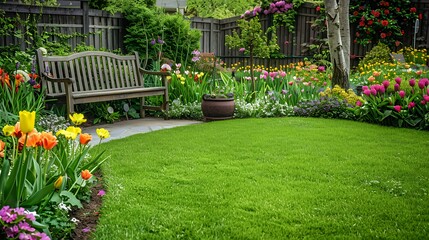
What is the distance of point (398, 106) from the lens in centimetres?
643

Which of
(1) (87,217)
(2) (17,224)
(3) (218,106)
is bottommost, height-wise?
(1) (87,217)

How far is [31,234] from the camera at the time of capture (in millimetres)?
2146

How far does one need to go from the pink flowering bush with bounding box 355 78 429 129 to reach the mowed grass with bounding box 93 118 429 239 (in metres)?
0.49

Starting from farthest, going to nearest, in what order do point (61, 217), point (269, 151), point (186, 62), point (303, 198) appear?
point (186, 62) → point (269, 151) → point (303, 198) → point (61, 217)

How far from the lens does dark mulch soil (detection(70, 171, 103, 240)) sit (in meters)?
2.75

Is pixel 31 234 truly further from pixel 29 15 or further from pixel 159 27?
pixel 159 27

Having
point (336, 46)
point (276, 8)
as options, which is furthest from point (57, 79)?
point (276, 8)

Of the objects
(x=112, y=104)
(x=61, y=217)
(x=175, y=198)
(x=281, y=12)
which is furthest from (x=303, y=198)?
(x=281, y=12)

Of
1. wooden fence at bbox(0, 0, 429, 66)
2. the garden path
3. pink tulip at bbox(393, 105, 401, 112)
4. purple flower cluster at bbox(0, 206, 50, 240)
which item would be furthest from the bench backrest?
purple flower cluster at bbox(0, 206, 50, 240)

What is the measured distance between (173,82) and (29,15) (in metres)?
2.76

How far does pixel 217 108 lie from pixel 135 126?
128 cm

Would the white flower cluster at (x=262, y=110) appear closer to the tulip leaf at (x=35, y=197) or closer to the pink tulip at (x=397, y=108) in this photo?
the pink tulip at (x=397, y=108)

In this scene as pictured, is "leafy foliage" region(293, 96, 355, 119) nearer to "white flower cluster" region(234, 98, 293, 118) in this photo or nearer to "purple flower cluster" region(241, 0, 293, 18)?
"white flower cluster" region(234, 98, 293, 118)

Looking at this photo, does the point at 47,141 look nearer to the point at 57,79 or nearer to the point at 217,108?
the point at 57,79
